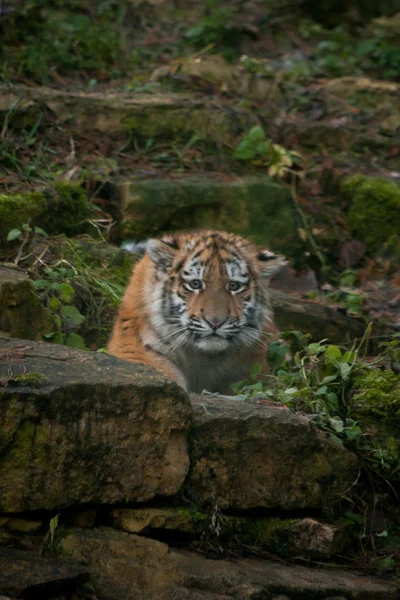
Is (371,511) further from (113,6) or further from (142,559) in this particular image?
(113,6)

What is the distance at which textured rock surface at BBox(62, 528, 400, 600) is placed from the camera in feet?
11.9

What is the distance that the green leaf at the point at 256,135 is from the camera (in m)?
8.96

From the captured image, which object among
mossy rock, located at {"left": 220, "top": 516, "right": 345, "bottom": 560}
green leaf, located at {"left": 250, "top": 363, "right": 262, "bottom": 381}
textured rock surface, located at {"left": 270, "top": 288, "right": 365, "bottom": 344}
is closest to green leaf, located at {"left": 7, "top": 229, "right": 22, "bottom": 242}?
textured rock surface, located at {"left": 270, "top": 288, "right": 365, "bottom": 344}

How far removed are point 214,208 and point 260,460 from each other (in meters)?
4.43

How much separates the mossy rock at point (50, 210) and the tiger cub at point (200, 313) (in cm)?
141

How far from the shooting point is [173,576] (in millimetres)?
3676

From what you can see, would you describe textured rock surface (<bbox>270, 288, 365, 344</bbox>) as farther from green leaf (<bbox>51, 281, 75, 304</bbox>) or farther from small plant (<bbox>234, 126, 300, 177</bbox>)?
small plant (<bbox>234, 126, 300, 177</bbox>)

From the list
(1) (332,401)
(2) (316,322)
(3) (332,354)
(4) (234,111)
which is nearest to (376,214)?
(4) (234,111)

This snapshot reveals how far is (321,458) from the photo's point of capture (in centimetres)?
441

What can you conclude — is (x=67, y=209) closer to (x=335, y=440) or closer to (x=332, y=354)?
(x=332, y=354)

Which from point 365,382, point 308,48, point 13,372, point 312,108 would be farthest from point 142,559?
point 308,48

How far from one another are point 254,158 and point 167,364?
392 centimetres

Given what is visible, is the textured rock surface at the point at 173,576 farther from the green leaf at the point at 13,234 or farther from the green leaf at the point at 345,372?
the green leaf at the point at 13,234

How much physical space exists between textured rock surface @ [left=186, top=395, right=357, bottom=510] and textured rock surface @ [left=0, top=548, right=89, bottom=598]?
2.67 feet
